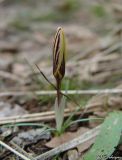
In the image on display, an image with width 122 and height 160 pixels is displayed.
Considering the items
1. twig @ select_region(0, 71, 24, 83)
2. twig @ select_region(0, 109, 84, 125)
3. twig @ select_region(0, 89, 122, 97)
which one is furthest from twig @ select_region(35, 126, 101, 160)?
twig @ select_region(0, 71, 24, 83)

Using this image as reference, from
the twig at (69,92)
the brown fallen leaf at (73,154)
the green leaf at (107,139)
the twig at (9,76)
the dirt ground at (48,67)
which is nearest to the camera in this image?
the green leaf at (107,139)

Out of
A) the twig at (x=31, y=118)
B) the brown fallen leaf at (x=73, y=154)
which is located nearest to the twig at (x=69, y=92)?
the twig at (x=31, y=118)

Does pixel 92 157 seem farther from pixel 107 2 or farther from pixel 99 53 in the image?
pixel 107 2

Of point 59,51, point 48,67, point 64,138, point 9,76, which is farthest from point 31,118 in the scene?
point 48,67

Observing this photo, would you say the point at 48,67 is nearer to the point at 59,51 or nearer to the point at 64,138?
the point at 64,138

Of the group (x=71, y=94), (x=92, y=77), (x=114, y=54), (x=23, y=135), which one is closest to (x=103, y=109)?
(x=71, y=94)

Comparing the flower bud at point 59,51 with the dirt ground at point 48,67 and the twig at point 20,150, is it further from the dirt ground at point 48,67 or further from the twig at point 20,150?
the twig at point 20,150

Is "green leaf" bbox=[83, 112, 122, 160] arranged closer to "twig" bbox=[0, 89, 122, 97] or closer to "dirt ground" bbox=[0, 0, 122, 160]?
"dirt ground" bbox=[0, 0, 122, 160]
